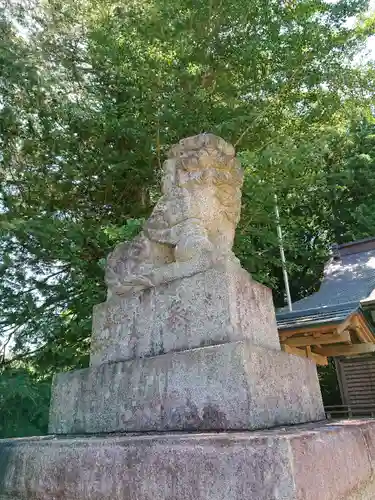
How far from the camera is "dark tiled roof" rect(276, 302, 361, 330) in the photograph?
206 inches

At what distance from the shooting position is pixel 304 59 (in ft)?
17.3

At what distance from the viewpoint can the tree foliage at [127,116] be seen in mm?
5190

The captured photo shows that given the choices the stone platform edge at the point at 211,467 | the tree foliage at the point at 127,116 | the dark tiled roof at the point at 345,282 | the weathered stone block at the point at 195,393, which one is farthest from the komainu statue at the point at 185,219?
the dark tiled roof at the point at 345,282

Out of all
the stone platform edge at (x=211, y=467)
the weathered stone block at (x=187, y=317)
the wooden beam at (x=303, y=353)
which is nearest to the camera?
the stone platform edge at (x=211, y=467)

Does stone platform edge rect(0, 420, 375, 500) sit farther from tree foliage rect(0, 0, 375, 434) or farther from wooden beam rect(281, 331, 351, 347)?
wooden beam rect(281, 331, 351, 347)

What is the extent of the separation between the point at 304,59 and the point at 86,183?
3.46m

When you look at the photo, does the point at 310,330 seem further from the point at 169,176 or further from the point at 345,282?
the point at 345,282

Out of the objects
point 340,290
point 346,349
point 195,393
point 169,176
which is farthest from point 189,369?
point 340,290

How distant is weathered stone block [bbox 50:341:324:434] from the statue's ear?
1178 mm

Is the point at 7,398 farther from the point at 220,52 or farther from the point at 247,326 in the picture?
the point at 220,52

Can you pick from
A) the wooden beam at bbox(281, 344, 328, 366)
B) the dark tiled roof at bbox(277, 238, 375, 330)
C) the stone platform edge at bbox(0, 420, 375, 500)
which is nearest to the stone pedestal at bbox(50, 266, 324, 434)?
the stone platform edge at bbox(0, 420, 375, 500)

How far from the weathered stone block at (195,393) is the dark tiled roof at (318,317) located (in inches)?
115

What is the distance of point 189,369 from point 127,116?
423 cm

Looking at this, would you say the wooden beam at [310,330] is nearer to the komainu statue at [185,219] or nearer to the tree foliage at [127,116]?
the tree foliage at [127,116]
